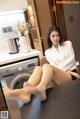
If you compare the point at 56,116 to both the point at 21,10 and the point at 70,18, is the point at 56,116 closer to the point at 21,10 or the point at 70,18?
the point at 70,18

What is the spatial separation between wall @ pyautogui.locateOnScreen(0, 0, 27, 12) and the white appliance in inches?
42.8

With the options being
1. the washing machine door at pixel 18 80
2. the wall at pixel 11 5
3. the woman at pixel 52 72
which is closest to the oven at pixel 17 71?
the washing machine door at pixel 18 80

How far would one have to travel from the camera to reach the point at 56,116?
4.42ft

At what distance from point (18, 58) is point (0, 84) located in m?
0.47

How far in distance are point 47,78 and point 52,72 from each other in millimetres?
186

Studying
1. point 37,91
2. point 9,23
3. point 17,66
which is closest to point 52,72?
point 37,91

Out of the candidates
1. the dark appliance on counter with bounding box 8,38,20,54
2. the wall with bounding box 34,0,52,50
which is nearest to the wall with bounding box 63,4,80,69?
the wall with bounding box 34,0,52,50

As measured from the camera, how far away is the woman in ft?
5.97

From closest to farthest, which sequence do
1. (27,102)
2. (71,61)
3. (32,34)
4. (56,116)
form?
(56,116), (27,102), (71,61), (32,34)

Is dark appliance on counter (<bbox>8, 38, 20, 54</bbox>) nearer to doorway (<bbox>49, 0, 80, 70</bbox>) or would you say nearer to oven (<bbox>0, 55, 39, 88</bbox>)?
oven (<bbox>0, 55, 39, 88</bbox>)

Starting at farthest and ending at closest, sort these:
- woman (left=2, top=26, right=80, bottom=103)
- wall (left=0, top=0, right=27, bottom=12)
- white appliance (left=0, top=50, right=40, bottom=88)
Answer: wall (left=0, top=0, right=27, bottom=12) → white appliance (left=0, top=50, right=40, bottom=88) → woman (left=2, top=26, right=80, bottom=103)

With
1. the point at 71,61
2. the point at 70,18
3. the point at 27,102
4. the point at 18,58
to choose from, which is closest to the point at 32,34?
the point at 70,18

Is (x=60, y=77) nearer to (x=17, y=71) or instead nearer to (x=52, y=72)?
(x=52, y=72)

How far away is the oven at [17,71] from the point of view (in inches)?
113
